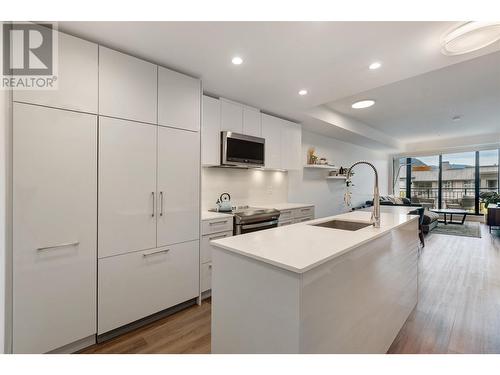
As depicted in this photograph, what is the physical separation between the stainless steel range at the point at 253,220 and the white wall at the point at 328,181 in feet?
4.67

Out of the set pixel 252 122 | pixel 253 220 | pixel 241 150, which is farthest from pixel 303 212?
pixel 252 122

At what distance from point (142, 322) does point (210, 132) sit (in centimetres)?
218

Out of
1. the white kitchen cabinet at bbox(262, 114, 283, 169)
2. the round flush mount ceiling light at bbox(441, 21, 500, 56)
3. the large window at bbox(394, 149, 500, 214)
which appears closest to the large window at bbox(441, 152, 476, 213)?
the large window at bbox(394, 149, 500, 214)

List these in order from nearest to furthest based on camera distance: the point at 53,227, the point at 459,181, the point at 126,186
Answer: the point at 53,227
the point at 126,186
the point at 459,181

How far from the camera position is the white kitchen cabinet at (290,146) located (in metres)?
3.98

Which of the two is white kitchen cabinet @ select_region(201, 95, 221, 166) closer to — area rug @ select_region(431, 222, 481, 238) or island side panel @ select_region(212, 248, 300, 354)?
island side panel @ select_region(212, 248, 300, 354)

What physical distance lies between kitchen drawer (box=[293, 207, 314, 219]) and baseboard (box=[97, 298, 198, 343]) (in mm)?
2006

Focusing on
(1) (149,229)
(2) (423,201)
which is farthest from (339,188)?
(1) (149,229)

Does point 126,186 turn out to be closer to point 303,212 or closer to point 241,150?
point 241,150

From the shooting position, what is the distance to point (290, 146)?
4.09 m

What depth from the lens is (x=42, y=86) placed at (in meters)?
1.62

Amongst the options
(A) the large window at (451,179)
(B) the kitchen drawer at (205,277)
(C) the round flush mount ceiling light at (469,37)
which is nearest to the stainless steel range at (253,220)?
(B) the kitchen drawer at (205,277)

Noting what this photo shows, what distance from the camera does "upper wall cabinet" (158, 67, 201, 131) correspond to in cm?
222
